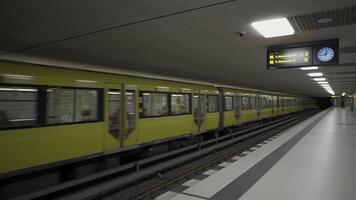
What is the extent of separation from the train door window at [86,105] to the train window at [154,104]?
1601 mm

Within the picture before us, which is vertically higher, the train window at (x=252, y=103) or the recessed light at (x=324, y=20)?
the recessed light at (x=324, y=20)

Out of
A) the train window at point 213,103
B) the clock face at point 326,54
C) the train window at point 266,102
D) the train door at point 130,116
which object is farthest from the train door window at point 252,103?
the clock face at point 326,54

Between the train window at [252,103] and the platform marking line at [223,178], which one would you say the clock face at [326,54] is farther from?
the train window at [252,103]

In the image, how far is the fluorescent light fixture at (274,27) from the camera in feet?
13.2

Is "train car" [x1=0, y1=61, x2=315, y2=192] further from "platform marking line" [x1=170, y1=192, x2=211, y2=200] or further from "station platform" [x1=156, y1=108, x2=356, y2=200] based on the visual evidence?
"platform marking line" [x1=170, y1=192, x2=211, y2=200]

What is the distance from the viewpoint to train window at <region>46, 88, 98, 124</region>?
493 cm

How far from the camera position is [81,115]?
5480 mm

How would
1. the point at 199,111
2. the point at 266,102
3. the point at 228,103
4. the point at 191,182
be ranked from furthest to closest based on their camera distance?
the point at 266,102, the point at 228,103, the point at 199,111, the point at 191,182

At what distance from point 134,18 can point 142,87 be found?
11.4ft

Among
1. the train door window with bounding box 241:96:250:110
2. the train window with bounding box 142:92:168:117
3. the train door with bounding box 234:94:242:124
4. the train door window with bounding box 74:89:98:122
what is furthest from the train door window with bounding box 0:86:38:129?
the train door window with bounding box 241:96:250:110

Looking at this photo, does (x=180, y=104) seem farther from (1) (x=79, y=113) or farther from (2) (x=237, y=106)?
(2) (x=237, y=106)

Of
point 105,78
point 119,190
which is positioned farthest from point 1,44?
point 119,190

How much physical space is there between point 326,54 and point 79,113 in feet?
17.2

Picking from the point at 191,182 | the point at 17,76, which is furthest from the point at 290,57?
the point at 17,76
